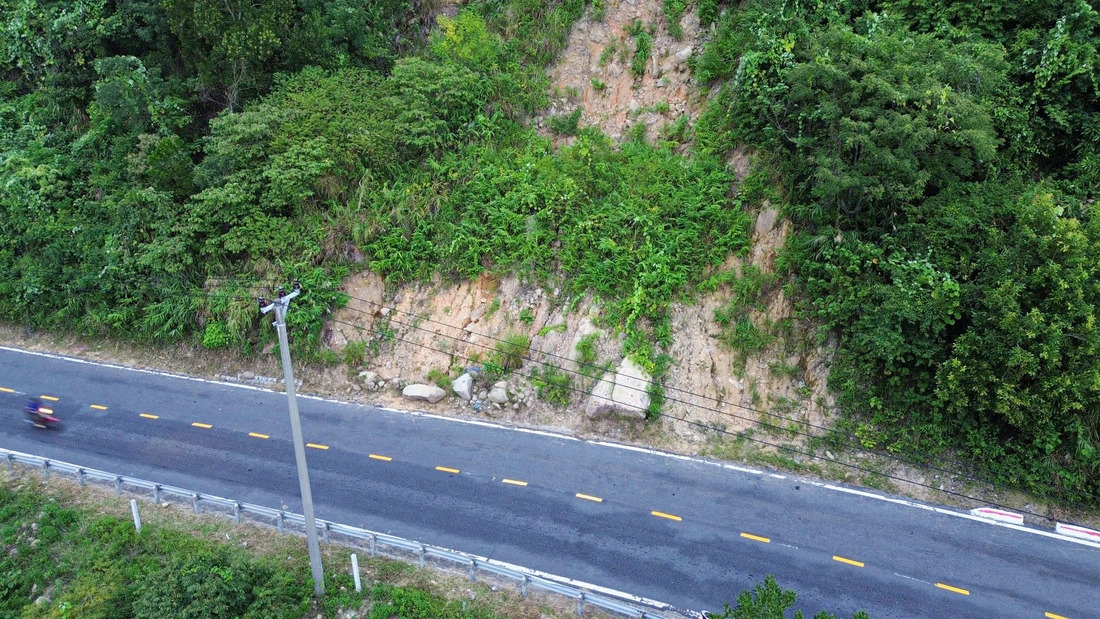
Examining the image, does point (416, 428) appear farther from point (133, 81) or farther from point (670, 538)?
point (133, 81)

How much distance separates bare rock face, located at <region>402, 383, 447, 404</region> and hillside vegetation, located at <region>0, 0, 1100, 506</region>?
3.20 m

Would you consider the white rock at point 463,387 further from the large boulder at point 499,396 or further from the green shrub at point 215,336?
the green shrub at point 215,336

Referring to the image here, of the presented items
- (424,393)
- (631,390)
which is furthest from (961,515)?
(424,393)

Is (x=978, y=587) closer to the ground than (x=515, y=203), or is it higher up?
→ closer to the ground

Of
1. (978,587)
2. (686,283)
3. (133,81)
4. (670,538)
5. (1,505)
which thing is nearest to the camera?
(978,587)

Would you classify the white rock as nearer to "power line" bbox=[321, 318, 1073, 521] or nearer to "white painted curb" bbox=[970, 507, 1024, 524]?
"power line" bbox=[321, 318, 1073, 521]

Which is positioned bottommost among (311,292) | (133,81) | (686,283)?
(311,292)

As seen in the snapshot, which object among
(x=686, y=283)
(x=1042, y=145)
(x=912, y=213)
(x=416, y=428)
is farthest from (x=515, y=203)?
(x=1042, y=145)

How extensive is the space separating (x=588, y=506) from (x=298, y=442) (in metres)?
6.07

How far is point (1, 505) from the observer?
14.7 metres

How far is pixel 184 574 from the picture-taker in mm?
12156

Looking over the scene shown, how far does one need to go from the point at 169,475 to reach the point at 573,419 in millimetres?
9536

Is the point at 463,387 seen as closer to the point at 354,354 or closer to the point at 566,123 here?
the point at 354,354

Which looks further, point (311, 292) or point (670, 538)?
point (311, 292)
